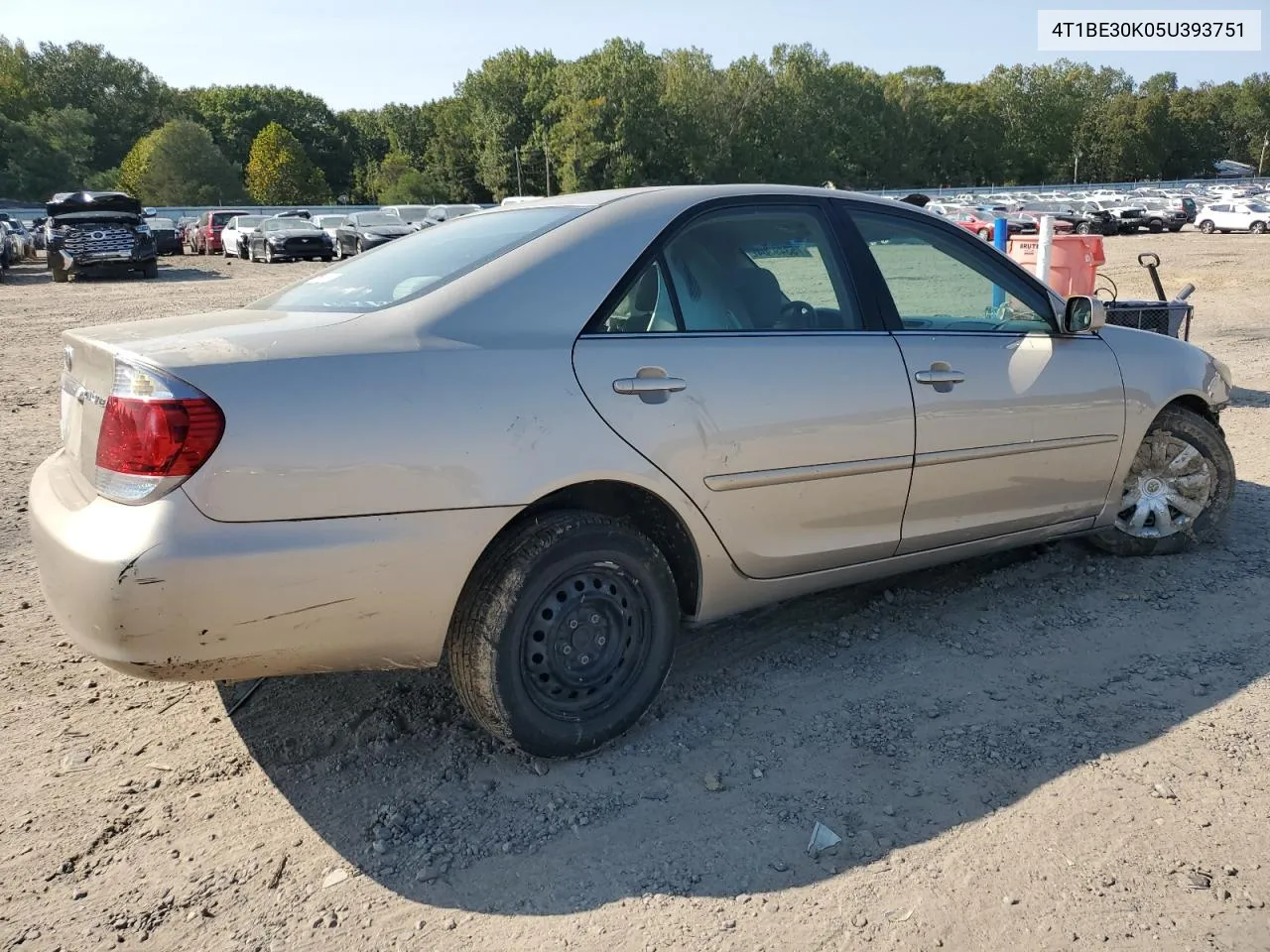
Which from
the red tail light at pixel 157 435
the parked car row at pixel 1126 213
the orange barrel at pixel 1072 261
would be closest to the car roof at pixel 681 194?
the red tail light at pixel 157 435

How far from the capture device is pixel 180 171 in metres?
74.0

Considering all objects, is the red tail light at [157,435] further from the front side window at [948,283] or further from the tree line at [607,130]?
the tree line at [607,130]

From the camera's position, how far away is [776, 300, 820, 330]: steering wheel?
364 centimetres

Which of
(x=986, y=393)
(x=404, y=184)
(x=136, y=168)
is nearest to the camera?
(x=986, y=393)

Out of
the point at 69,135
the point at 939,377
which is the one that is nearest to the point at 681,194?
the point at 939,377

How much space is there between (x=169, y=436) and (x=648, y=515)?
1425 mm

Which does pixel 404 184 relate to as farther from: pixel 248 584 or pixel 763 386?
pixel 248 584

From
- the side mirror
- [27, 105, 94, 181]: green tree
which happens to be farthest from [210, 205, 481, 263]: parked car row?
[27, 105, 94, 181]: green tree

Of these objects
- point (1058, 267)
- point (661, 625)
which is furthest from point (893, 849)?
point (1058, 267)

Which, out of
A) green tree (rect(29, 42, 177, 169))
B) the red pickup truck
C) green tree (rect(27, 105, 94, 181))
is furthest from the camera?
green tree (rect(29, 42, 177, 169))

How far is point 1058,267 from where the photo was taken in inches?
353

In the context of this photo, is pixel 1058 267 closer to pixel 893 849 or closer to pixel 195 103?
pixel 893 849

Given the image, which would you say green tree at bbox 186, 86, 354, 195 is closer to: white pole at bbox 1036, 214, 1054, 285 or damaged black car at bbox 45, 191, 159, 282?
damaged black car at bbox 45, 191, 159, 282

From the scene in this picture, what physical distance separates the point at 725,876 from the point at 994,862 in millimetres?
688
